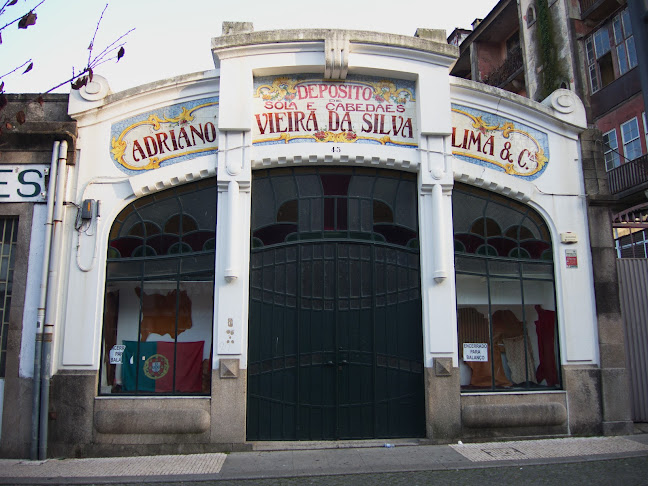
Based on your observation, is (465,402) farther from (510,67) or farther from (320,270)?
(510,67)

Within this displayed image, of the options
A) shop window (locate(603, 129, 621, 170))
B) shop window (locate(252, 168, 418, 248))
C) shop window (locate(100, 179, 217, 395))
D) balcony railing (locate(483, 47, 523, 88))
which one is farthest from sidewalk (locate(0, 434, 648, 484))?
balcony railing (locate(483, 47, 523, 88))

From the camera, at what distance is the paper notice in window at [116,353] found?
9.01 meters

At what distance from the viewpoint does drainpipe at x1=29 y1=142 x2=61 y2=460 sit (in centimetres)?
815

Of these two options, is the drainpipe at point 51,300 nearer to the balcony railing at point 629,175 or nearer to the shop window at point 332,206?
the shop window at point 332,206

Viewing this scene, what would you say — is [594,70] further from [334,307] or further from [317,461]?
[317,461]

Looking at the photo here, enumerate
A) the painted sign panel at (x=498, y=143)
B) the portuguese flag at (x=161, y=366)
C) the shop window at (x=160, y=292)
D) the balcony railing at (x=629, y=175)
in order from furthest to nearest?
the balcony railing at (x=629, y=175) < the painted sign panel at (x=498, y=143) < the shop window at (x=160, y=292) < the portuguese flag at (x=161, y=366)

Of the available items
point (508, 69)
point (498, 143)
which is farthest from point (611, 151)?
point (498, 143)

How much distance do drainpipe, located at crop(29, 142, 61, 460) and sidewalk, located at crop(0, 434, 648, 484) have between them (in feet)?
1.39

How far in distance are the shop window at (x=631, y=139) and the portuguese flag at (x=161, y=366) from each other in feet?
54.8

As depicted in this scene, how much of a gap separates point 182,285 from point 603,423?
7145 millimetres

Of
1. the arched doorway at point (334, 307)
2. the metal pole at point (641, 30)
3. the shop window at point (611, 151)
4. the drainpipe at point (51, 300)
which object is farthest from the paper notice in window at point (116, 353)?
the shop window at point (611, 151)

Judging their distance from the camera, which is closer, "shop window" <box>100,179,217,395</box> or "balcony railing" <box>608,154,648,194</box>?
A: "shop window" <box>100,179,217,395</box>

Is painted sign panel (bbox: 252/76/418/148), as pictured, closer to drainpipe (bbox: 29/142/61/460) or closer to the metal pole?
drainpipe (bbox: 29/142/61/460)

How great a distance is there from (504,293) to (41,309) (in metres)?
7.45
